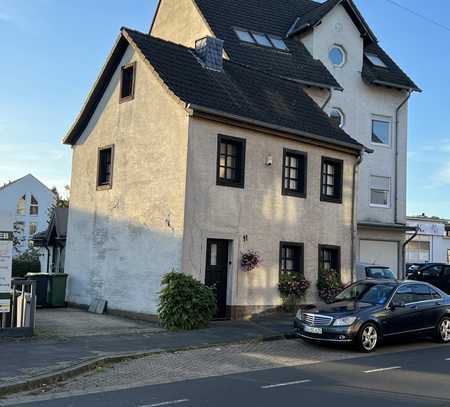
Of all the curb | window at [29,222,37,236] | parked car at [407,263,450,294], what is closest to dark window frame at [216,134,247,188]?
the curb

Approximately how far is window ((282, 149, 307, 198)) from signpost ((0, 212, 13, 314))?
846 centimetres

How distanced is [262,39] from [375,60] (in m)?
6.83

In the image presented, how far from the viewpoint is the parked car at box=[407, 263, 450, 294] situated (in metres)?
24.4

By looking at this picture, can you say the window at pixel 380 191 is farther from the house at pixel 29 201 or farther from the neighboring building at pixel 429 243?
the house at pixel 29 201

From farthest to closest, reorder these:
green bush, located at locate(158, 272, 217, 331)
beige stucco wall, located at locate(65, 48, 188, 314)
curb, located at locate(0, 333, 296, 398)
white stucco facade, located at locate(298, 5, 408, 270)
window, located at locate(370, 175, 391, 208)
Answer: window, located at locate(370, 175, 391, 208), white stucco facade, located at locate(298, 5, 408, 270), beige stucco wall, located at locate(65, 48, 188, 314), green bush, located at locate(158, 272, 217, 331), curb, located at locate(0, 333, 296, 398)

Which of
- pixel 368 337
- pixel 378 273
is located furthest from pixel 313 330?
pixel 378 273

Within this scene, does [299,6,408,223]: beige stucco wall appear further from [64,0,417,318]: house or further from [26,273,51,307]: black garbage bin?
[26,273,51,307]: black garbage bin

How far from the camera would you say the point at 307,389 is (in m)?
8.76

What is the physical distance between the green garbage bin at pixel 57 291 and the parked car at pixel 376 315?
9649mm

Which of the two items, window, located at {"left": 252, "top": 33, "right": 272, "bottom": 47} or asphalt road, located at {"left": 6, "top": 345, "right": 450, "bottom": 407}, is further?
window, located at {"left": 252, "top": 33, "right": 272, "bottom": 47}

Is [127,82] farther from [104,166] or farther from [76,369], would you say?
[76,369]

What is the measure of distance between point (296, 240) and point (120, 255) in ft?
17.5

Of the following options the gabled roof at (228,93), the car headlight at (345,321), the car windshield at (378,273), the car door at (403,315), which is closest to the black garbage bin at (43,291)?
the gabled roof at (228,93)

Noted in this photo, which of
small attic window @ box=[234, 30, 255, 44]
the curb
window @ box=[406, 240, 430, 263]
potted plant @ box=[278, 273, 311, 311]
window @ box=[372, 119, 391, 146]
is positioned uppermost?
small attic window @ box=[234, 30, 255, 44]
